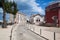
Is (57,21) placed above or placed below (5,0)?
below

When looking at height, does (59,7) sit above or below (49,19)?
above

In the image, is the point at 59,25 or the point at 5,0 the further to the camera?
the point at 59,25

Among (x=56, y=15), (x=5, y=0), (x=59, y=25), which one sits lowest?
(x=59, y=25)

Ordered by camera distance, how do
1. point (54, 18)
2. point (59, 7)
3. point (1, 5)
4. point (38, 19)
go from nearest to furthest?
point (1, 5)
point (59, 7)
point (54, 18)
point (38, 19)

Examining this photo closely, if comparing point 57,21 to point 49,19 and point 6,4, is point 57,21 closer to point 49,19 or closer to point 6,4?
point 49,19

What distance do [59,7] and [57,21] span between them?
458 centimetres

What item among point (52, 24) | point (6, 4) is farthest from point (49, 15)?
point (6, 4)

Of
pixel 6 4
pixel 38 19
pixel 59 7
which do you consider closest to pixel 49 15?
pixel 59 7

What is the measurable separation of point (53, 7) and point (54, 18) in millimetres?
3805

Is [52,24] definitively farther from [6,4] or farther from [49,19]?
[6,4]

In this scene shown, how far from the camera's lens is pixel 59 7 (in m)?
47.2

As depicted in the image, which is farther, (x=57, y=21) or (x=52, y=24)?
(x=52, y=24)

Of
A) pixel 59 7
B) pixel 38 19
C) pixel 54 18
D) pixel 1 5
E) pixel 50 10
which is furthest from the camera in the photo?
pixel 38 19

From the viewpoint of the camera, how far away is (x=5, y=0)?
133 feet
